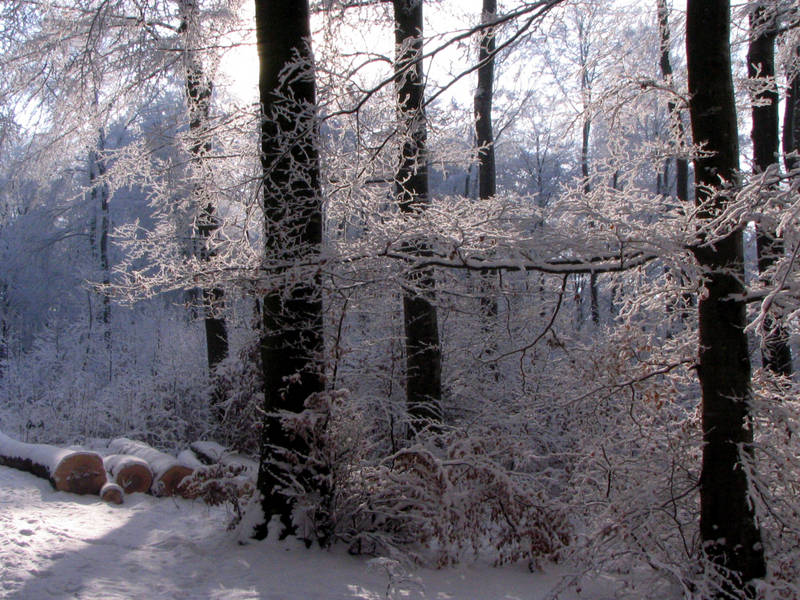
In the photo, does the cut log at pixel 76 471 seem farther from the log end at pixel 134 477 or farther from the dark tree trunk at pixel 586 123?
the dark tree trunk at pixel 586 123

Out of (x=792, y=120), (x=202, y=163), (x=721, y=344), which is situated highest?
(x=792, y=120)

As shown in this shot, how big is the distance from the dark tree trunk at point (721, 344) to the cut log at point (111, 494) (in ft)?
17.5

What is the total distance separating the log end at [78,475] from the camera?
629 centimetres

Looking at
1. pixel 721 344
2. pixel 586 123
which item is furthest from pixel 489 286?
pixel 721 344

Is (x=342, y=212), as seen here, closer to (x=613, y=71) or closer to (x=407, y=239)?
(x=407, y=239)

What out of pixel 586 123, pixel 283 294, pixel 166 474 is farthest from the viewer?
pixel 166 474

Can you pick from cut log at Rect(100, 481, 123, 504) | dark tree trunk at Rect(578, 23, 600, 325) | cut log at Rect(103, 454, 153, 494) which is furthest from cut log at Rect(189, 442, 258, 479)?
dark tree trunk at Rect(578, 23, 600, 325)

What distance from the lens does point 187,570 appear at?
4.16 m

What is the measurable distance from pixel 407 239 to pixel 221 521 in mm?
3155

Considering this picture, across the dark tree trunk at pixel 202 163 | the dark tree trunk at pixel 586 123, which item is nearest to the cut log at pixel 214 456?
the dark tree trunk at pixel 202 163

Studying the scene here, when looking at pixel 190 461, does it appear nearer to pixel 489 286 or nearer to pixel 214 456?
pixel 214 456

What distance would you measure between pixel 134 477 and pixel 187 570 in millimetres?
2672

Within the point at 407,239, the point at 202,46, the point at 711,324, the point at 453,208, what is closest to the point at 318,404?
the point at 407,239

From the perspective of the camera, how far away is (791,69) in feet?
24.7
